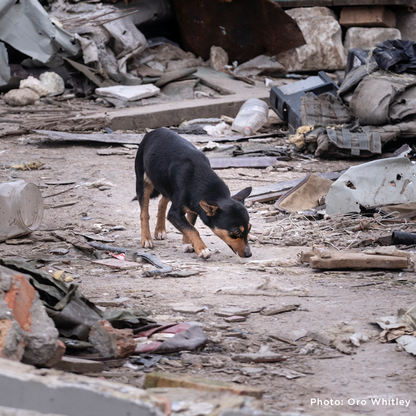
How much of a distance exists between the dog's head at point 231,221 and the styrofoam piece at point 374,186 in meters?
1.84

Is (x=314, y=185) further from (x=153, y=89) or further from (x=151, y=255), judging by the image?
(x=153, y=89)

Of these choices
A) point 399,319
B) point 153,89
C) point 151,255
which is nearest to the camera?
point 399,319

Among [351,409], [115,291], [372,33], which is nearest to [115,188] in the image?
[115,291]

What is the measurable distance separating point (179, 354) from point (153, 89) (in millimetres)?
11652

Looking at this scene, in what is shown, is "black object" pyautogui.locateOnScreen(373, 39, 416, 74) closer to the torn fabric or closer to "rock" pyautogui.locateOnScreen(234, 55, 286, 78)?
"rock" pyautogui.locateOnScreen(234, 55, 286, 78)

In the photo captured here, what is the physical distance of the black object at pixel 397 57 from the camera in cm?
1023

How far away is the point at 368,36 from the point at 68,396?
16.7 m

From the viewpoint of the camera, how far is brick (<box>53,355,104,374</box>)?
254 cm

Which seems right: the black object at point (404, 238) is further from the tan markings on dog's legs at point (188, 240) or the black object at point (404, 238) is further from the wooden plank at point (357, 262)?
the tan markings on dog's legs at point (188, 240)

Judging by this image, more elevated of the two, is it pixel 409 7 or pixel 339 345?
pixel 409 7

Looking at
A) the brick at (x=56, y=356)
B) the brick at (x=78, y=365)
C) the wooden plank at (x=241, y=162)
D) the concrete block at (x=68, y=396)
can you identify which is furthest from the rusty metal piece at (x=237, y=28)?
the concrete block at (x=68, y=396)

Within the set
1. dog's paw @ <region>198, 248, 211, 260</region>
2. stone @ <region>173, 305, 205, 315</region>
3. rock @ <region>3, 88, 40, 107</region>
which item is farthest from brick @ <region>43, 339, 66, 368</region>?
rock @ <region>3, 88, 40, 107</region>

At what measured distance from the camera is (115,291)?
163 inches

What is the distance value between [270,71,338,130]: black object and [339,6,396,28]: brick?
5.23 meters
